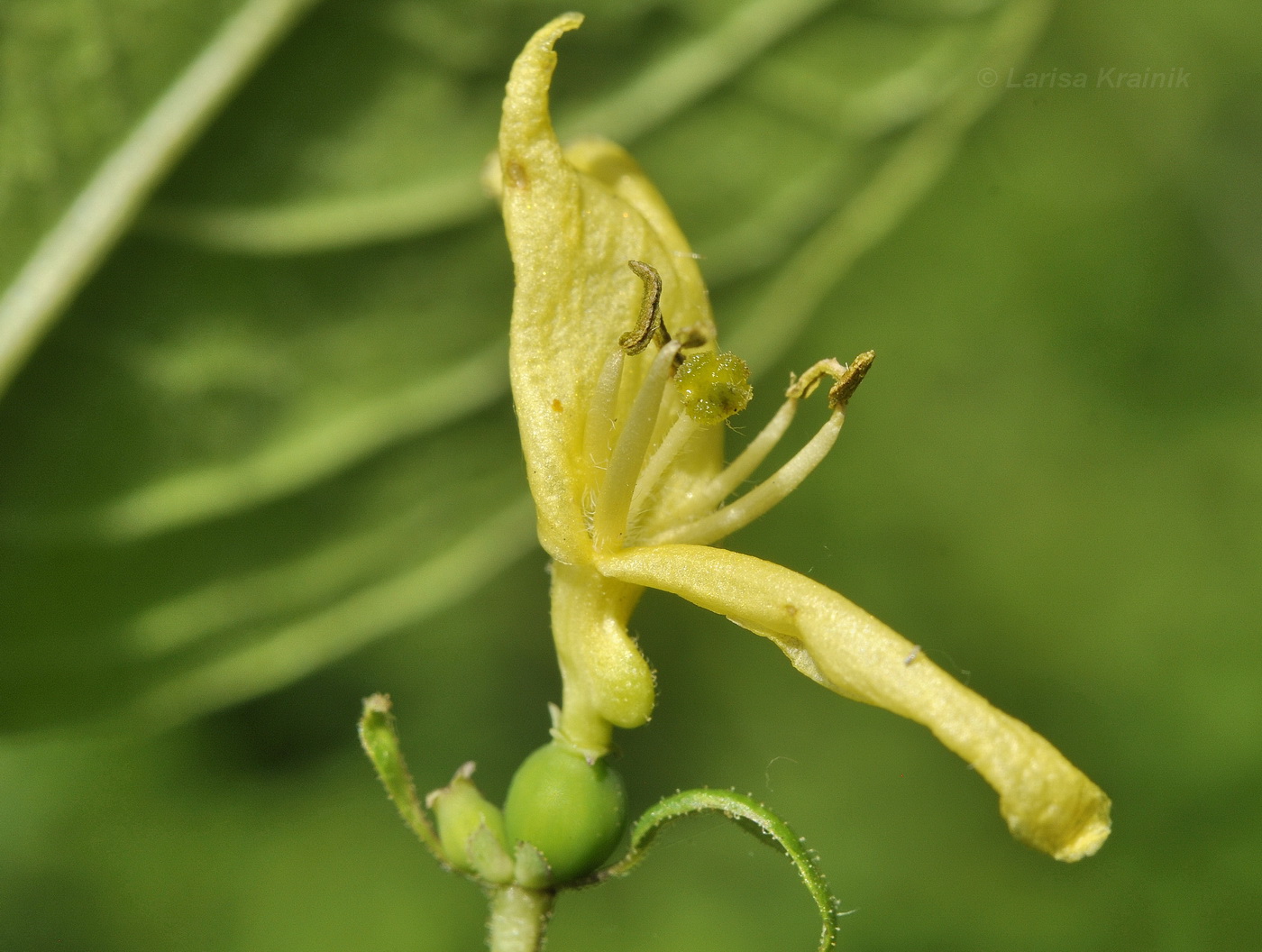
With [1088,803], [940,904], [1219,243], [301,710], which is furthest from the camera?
[1219,243]

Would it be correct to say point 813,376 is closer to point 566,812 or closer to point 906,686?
point 906,686

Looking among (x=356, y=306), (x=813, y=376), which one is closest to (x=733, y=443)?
(x=356, y=306)

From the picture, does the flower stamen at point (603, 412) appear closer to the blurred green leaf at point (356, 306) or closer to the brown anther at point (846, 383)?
the brown anther at point (846, 383)

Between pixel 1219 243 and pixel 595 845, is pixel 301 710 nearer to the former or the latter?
pixel 595 845

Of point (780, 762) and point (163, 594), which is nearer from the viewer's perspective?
point (163, 594)

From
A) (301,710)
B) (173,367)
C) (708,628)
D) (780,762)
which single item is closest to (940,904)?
(780,762)

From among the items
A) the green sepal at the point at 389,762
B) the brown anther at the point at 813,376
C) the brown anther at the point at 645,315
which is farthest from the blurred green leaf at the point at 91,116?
the brown anther at the point at 813,376

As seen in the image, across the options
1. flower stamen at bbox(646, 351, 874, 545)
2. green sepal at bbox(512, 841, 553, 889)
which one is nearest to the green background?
flower stamen at bbox(646, 351, 874, 545)
